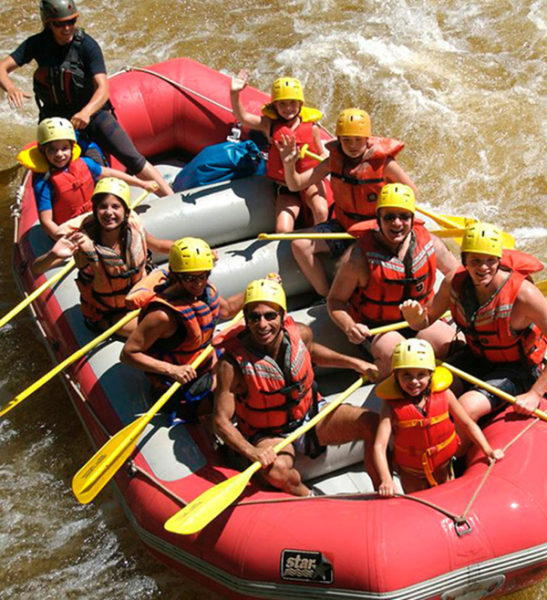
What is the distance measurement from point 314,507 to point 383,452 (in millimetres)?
346

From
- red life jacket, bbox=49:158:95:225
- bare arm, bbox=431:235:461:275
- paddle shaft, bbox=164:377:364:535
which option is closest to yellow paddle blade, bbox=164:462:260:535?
paddle shaft, bbox=164:377:364:535

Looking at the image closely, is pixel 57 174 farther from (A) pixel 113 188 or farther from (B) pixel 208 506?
(B) pixel 208 506

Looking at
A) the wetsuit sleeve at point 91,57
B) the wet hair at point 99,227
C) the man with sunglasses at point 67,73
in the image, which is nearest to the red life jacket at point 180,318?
the wet hair at point 99,227

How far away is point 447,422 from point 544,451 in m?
0.41

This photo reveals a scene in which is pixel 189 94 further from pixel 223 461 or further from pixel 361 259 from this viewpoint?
pixel 223 461

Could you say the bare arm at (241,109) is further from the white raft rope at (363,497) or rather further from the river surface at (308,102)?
the white raft rope at (363,497)

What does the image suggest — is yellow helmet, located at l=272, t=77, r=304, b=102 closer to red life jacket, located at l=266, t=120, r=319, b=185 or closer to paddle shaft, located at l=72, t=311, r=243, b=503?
red life jacket, located at l=266, t=120, r=319, b=185

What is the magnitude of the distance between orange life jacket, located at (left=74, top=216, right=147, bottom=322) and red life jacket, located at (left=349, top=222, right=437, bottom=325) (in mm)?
1047

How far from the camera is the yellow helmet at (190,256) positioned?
407 cm

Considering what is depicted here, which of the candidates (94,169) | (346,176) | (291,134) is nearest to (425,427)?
(346,176)

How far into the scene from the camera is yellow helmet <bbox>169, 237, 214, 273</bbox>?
407 cm

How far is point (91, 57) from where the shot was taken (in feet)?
17.9

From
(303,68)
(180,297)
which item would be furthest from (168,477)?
(303,68)

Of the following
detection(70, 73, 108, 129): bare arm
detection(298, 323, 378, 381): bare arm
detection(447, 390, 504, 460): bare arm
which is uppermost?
detection(70, 73, 108, 129): bare arm
